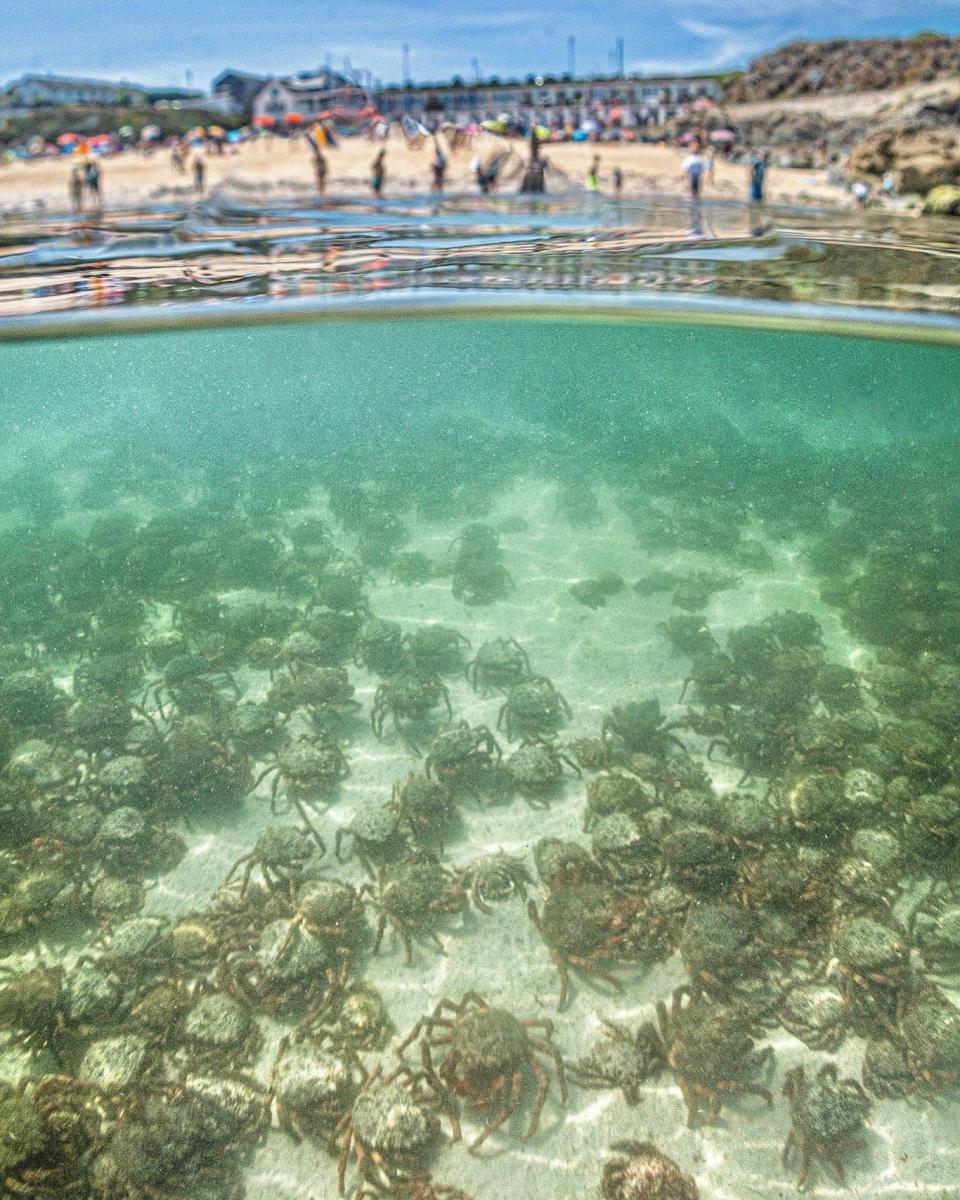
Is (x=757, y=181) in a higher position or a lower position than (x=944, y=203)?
higher

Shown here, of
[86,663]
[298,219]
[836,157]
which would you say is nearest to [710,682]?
[86,663]

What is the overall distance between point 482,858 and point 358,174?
61.9ft

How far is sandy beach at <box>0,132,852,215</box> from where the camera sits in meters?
17.2

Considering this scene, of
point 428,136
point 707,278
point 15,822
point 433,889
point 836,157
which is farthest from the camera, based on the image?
point 836,157

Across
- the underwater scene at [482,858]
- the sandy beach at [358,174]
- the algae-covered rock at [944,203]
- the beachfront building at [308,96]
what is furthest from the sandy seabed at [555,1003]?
the beachfront building at [308,96]

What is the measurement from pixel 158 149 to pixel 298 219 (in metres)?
27.4

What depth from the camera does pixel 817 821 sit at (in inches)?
233

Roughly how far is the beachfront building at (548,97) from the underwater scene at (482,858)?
51726mm

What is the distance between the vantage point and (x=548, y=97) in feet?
204

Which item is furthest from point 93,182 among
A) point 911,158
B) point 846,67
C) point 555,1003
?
point 846,67

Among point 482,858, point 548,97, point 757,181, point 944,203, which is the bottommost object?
point 482,858

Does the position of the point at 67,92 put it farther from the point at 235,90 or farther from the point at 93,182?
the point at 93,182

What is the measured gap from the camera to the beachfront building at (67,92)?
8188 centimetres

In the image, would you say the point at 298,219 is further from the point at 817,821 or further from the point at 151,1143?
the point at 151,1143
